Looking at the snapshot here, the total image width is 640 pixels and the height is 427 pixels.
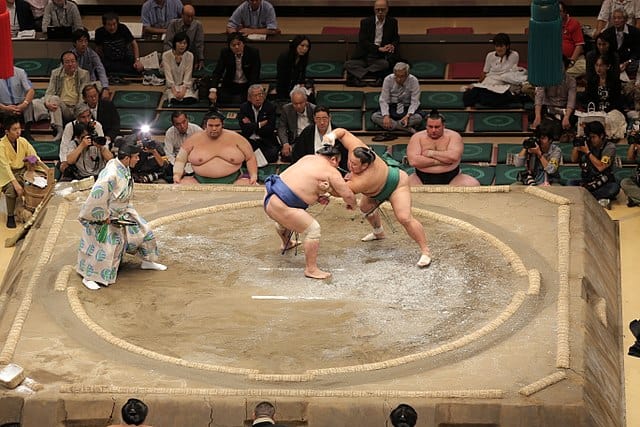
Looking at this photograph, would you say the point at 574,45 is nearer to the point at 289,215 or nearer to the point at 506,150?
the point at 506,150

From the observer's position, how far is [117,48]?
9.97 m

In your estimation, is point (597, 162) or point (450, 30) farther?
point (450, 30)

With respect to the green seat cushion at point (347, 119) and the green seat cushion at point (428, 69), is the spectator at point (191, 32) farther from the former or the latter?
the green seat cushion at point (428, 69)

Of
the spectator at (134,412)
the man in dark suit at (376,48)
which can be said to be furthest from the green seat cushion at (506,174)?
the spectator at (134,412)

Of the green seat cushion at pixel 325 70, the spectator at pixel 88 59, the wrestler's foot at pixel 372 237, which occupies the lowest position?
the wrestler's foot at pixel 372 237

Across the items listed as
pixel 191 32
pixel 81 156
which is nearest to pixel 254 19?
pixel 191 32

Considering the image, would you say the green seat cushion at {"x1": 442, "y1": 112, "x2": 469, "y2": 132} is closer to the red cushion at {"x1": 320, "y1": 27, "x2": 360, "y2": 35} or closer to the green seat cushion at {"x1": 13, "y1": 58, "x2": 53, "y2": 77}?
the red cushion at {"x1": 320, "y1": 27, "x2": 360, "y2": 35}

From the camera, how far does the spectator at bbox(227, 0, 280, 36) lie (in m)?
10.0

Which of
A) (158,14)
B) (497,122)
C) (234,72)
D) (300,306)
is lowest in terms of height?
(300,306)

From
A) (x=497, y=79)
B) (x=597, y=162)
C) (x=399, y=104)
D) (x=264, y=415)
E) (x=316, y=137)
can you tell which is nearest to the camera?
(x=264, y=415)

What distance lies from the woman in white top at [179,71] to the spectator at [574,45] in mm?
2231

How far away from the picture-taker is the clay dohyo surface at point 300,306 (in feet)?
21.9

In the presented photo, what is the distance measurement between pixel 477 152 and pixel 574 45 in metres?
1.11

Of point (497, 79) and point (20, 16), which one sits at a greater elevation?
point (20, 16)
